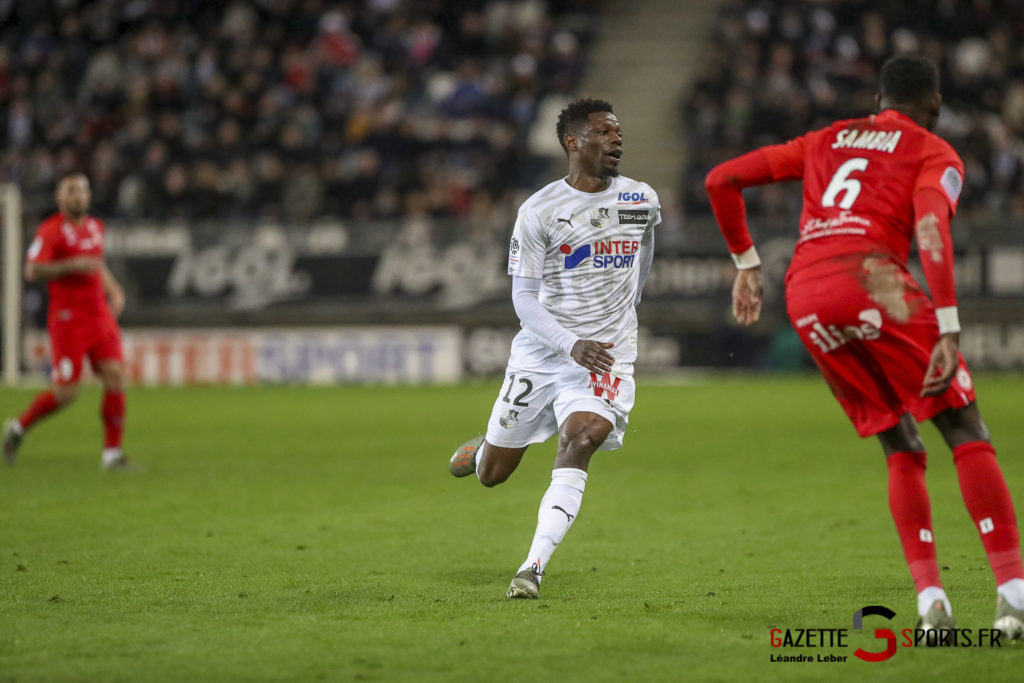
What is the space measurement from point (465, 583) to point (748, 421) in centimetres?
975

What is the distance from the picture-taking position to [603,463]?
1243 cm

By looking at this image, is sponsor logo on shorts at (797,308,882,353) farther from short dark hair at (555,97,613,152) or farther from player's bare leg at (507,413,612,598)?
short dark hair at (555,97,613,152)

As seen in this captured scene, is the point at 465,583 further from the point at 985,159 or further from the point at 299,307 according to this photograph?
the point at 985,159

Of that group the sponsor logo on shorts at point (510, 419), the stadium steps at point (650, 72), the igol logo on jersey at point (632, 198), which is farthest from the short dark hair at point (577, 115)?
the stadium steps at point (650, 72)

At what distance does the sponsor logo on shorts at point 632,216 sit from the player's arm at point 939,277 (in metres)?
1.88

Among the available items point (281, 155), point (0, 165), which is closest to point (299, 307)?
point (281, 155)

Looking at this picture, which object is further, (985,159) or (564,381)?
(985,159)

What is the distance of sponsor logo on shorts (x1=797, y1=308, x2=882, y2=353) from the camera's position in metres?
4.99

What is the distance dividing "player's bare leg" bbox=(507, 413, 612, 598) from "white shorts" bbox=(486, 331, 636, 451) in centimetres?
7

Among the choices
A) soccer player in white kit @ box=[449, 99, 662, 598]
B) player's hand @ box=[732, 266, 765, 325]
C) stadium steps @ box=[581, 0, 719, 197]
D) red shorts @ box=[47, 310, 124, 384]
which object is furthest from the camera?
stadium steps @ box=[581, 0, 719, 197]

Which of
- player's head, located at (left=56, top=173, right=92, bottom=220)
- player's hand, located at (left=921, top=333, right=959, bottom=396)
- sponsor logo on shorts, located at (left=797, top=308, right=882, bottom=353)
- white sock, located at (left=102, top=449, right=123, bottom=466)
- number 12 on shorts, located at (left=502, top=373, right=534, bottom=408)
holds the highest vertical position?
player's head, located at (left=56, top=173, right=92, bottom=220)

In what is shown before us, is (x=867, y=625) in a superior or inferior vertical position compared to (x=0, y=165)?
inferior

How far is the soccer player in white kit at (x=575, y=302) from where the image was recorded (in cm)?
645

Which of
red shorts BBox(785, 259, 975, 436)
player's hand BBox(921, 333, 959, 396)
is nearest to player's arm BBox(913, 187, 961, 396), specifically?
player's hand BBox(921, 333, 959, 396)
